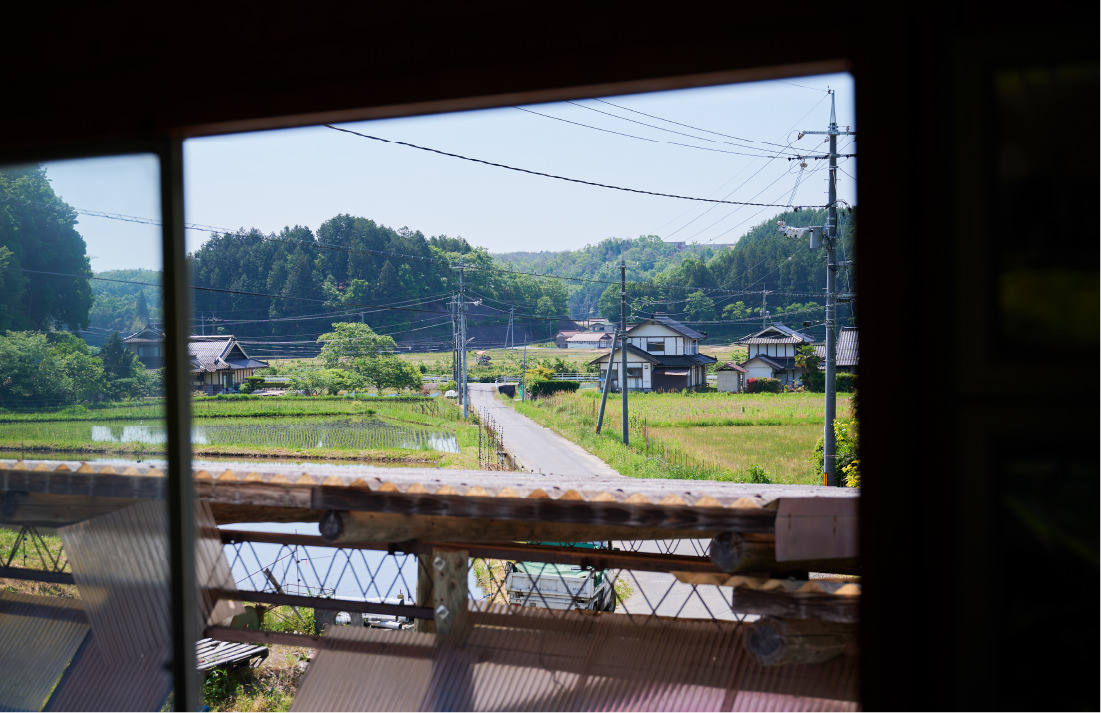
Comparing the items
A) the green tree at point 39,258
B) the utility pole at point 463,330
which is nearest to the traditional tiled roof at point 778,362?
the utility pole at point 463,330

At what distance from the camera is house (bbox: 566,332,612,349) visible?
25609 mm

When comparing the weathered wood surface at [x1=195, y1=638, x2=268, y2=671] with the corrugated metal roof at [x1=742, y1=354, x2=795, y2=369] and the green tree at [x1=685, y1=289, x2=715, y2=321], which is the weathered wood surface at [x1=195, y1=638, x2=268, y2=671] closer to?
the corrugated metal roof at [x1=742, y1=354, x2=795, y2=369]

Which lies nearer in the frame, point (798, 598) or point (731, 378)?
point (798, 598)

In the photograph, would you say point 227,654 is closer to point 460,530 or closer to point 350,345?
point 460,530

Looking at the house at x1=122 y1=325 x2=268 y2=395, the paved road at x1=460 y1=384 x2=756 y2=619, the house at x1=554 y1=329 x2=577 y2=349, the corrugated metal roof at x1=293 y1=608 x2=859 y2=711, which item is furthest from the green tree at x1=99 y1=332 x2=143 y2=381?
the house at x1=554 y1=329 x2=577 y2=349

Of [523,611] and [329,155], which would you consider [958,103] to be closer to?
[523,611]

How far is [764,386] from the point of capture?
1998cm

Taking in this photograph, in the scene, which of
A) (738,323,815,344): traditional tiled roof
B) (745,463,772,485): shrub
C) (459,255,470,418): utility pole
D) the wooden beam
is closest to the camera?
the wooden beam

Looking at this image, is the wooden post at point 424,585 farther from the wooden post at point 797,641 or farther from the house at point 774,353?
the house at point 774,353

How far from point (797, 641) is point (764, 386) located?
19.0m

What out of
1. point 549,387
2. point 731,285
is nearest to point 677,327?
point 731,285

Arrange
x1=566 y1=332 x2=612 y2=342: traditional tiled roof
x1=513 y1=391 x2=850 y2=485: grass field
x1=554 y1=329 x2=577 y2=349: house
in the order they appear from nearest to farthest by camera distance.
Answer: x1=513 y1=391 x2=850 y2=485: grass field
x1=566 y1=332 x2=612 y2=342: traditional tiled roof
x1=554 y1=329 x2=577 y2=349: house

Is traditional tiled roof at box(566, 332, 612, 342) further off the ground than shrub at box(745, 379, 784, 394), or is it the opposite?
traditional tiled roof at box(566, 332, 612, 342)

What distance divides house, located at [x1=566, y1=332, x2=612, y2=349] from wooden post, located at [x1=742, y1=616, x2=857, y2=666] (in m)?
23.5
